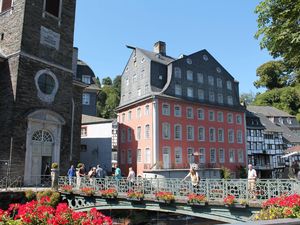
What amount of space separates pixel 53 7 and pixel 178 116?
18672 millimetres

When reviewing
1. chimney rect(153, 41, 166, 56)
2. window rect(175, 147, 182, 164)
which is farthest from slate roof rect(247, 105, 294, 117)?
window rect(175, 147, 182, 164)

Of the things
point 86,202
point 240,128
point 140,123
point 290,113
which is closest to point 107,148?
point 140,123

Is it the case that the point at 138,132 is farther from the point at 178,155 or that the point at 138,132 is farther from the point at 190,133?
the point at 190,133

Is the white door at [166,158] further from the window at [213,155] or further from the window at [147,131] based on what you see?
the window at [213,155]

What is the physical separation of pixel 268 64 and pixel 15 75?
207 ft

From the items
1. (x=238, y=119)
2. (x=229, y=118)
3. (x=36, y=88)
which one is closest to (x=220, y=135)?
(x=229, y=118)

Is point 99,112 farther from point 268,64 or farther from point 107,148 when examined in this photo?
point 268,64

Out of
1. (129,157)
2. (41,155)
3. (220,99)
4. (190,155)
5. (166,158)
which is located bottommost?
(41,155)

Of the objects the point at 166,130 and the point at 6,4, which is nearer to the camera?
the point at 6,4

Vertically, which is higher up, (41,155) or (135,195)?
(41,155)

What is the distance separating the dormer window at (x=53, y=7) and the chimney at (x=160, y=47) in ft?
64.4

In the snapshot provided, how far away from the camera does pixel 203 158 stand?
38188mm

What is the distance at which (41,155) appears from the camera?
73.2ft

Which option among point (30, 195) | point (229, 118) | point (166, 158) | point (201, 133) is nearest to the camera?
point (30, 195)
